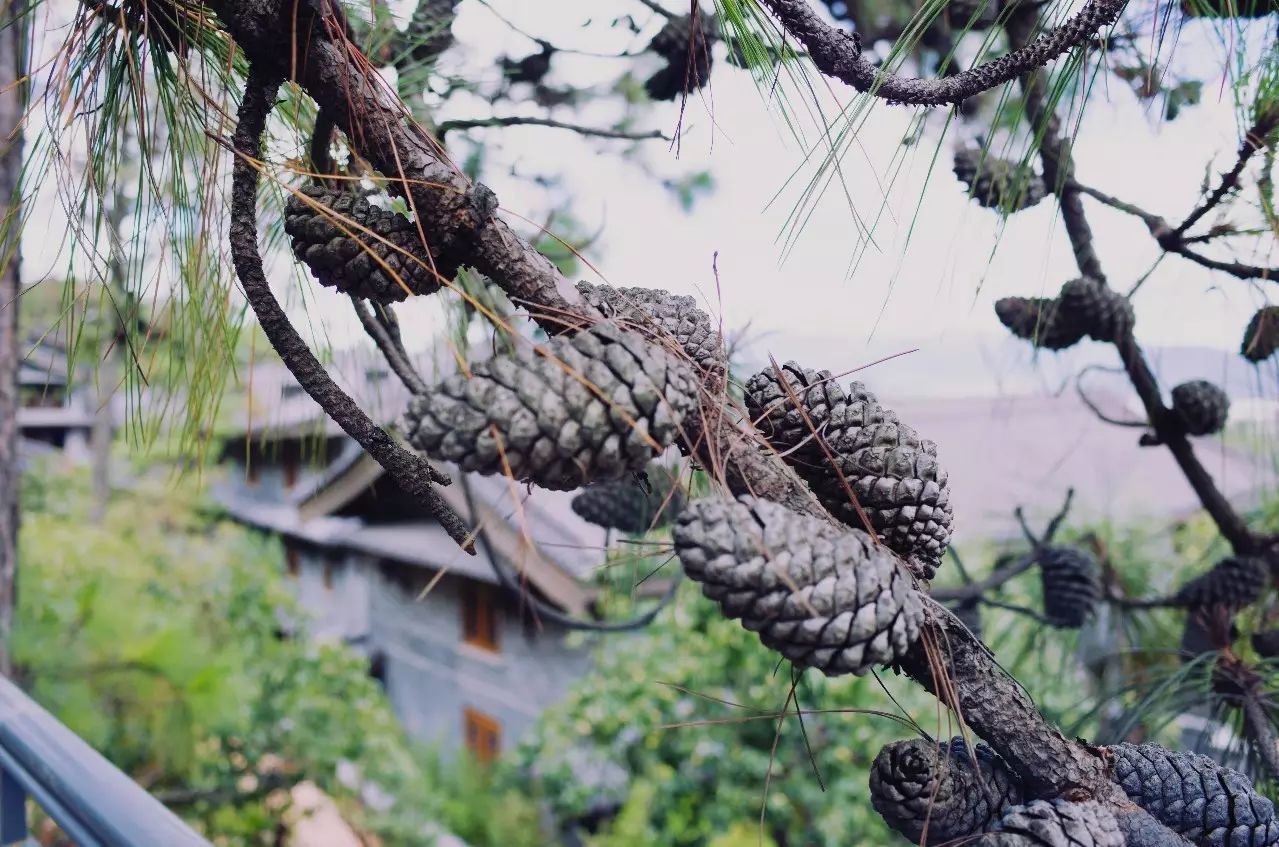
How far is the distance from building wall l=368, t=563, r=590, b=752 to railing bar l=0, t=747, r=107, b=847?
2.18 meters

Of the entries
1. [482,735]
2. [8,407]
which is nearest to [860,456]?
[8,407]

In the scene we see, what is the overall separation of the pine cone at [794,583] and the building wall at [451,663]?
102 inches

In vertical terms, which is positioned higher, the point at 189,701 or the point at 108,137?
the point at 108,137

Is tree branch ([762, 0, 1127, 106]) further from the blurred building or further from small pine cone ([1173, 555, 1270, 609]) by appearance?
the blurred building

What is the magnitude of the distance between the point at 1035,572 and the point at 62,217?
3.33 feet

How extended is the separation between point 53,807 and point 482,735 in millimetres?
3020

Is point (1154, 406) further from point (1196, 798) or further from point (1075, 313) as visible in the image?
point (1196, 798)

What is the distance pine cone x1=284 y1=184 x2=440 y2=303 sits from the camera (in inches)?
10.2

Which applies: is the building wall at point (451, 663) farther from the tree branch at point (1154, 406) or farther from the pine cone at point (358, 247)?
the pine cone at point (358, 247)

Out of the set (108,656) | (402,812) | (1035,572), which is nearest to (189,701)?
(108,656)

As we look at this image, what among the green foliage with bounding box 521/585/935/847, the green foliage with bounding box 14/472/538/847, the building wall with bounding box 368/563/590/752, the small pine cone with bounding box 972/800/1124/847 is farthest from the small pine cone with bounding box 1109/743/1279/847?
the building wall with bounding box 368/563/590/752

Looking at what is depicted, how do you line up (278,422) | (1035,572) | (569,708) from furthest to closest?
(569,708), (1035,572), (278,422)

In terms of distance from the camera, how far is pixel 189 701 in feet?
4.89

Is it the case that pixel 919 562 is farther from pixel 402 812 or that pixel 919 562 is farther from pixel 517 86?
pixel 402 812
